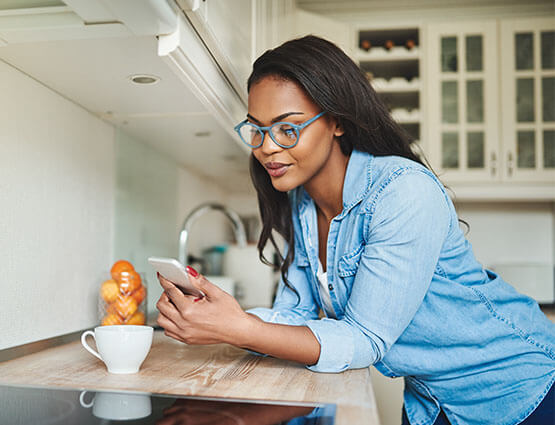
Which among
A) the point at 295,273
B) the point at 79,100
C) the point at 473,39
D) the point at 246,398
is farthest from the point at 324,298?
the point at 473,39

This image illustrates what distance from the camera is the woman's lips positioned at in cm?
96

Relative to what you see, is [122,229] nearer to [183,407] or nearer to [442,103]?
[183,407]

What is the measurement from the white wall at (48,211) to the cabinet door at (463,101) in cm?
158

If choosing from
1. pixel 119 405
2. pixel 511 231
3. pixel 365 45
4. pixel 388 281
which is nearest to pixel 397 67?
pixel 365 45

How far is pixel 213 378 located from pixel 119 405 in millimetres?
159

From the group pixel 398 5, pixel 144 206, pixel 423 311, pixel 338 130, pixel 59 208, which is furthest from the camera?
pixel 398 5

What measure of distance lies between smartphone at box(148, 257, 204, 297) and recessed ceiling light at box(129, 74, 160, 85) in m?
0.36

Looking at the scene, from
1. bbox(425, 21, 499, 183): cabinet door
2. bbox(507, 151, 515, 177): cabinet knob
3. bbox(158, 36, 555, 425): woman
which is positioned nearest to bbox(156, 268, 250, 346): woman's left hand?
bbox(158, 36, 555, 425): woman

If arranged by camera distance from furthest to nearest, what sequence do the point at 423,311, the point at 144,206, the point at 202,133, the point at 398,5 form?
the point at 398,5 → the point at 144,206 → the point at 202,133 → the point at 423,311

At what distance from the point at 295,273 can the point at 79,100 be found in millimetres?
585

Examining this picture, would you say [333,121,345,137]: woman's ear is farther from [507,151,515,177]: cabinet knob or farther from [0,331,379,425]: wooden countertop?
[507,151,515,177]: cabinet knob

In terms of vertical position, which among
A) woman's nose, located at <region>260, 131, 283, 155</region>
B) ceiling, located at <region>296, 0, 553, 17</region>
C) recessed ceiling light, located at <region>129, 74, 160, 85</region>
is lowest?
woman's nose, located at <region>260, 131, 283, 155</region>

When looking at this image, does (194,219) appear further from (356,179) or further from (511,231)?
(511,231)

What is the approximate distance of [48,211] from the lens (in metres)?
1.08
